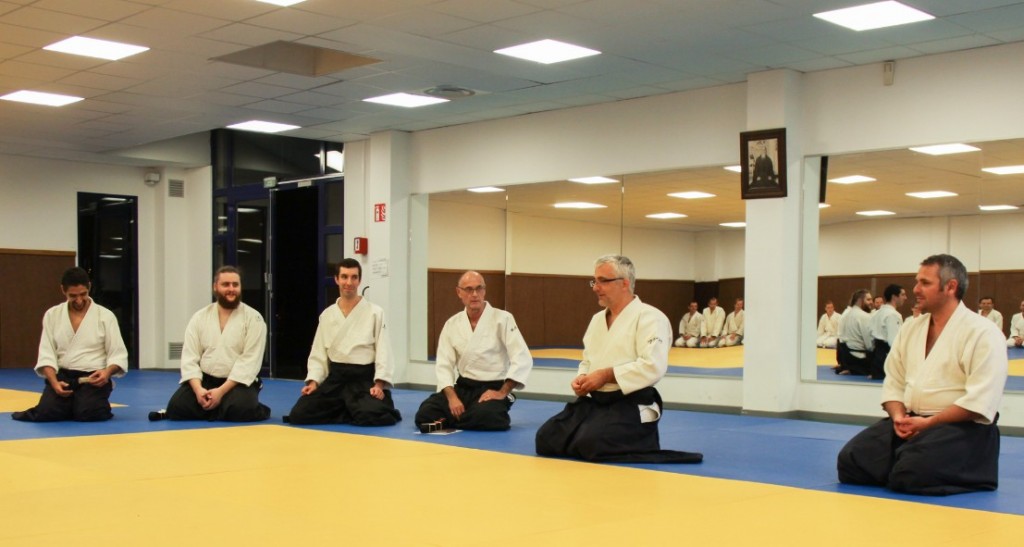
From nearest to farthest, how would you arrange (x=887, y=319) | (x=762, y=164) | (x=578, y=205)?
(x=887, y=319) < (x=762, y=164) < (x=578, y=205)

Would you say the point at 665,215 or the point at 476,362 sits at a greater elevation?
the point at 665,215

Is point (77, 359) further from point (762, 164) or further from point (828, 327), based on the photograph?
point (828, 327)

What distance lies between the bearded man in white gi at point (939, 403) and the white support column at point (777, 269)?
340 centimetres

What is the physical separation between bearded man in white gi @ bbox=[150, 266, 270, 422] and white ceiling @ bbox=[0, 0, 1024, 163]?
187 cm

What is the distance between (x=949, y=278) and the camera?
4.89 metres

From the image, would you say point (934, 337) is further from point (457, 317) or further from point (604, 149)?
point (604, 149)

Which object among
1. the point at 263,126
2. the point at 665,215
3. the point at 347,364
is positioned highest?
the point at 263,126

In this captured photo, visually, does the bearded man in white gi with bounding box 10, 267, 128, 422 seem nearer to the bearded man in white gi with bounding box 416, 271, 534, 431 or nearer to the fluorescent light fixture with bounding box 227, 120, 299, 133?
the bearded man in white gi with bounding box 416, 271, 534, 431

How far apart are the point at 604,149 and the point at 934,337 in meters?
5.25

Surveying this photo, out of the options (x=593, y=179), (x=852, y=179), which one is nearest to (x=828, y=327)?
(x=852, y=179)

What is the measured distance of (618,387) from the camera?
18.8ft

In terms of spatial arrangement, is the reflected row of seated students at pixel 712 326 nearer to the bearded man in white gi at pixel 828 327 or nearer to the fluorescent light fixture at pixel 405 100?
the bearded man in white gi at pixel 828 327

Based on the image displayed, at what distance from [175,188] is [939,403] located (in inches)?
458

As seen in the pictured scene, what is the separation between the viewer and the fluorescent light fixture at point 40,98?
383 inches
